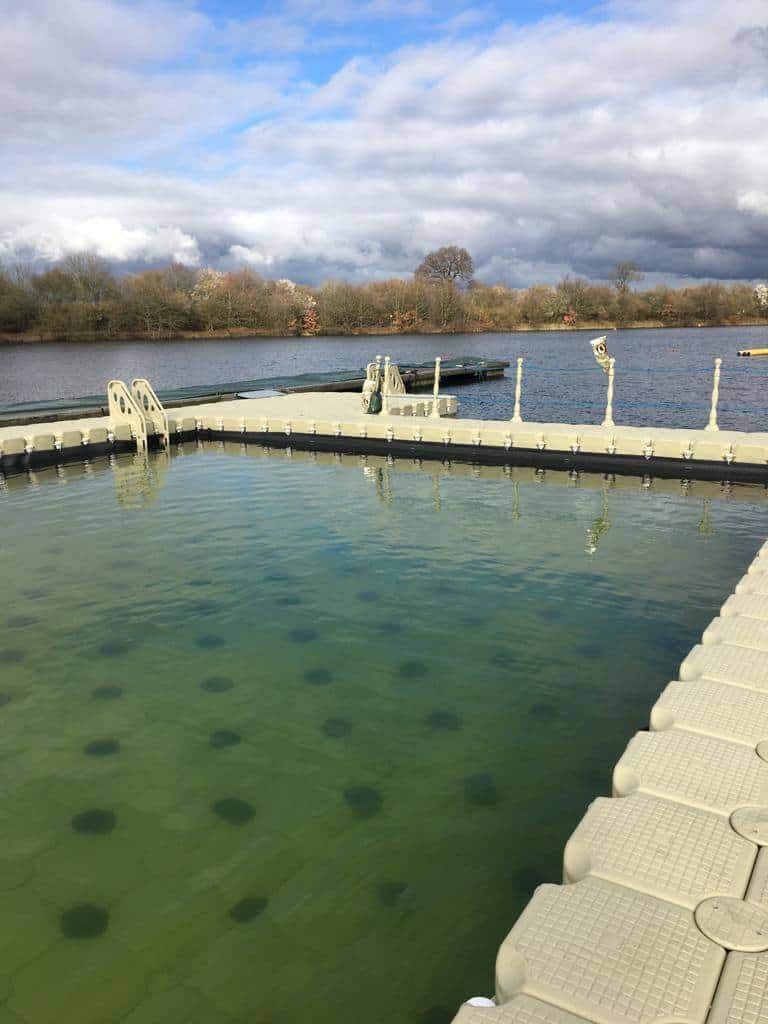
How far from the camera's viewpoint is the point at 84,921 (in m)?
3.48

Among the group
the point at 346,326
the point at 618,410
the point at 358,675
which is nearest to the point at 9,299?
the point at 346,326

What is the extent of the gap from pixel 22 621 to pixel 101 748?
265cm

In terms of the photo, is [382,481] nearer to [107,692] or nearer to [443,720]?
[107,692]

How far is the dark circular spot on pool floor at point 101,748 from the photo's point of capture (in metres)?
4.84

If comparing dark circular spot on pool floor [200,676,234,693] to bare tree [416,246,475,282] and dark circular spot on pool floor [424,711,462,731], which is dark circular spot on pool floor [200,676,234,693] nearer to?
dark circular spot on pool floor [424,711,462,731]

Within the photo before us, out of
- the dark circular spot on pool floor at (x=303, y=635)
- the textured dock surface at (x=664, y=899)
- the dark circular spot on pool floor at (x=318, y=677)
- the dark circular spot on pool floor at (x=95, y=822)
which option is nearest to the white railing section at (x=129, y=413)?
the dark circular spot on pool floor at (x=303, y=635)

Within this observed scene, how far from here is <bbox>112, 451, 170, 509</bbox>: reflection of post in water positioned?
38.8 ft

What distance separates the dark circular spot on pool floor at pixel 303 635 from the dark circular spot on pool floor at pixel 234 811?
88.1 inches

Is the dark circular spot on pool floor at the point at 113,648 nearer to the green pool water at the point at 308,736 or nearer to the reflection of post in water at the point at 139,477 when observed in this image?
the green pool water at the point at 308,736

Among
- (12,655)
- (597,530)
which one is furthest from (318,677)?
(597,530)

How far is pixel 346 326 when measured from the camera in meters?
90.3

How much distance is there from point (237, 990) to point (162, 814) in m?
1.35

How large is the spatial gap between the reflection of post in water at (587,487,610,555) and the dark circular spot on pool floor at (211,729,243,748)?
17.3ft

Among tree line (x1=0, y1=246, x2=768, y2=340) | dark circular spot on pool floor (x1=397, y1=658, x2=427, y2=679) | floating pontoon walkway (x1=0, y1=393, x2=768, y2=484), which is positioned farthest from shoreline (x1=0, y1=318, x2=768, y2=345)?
dark circular spot on pool floor (x1=397, y1=658, x2=427, y2=679)
